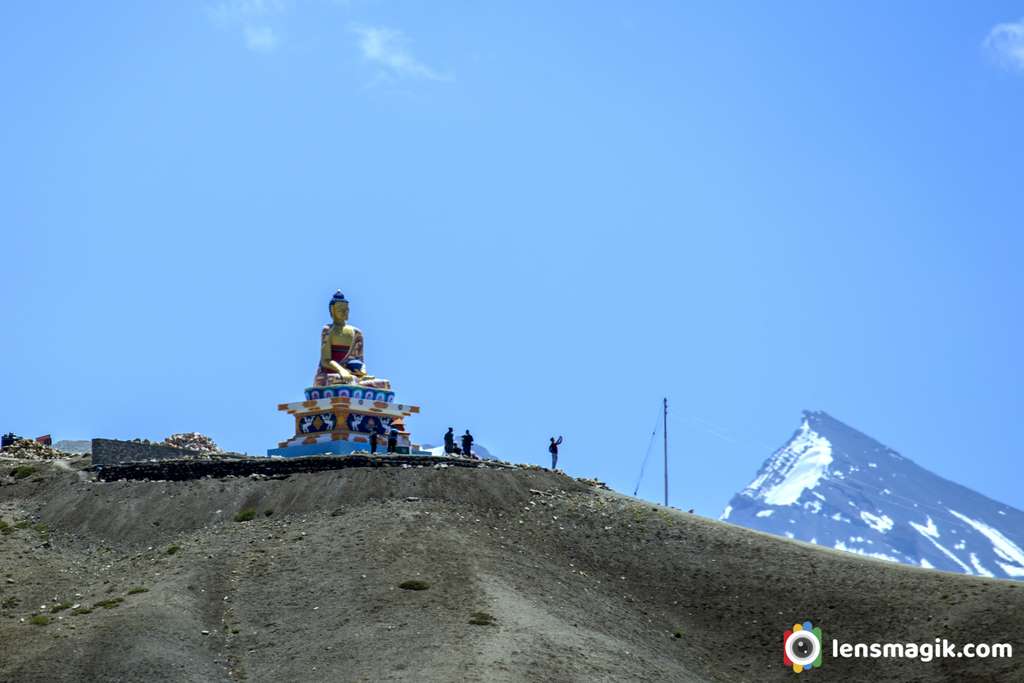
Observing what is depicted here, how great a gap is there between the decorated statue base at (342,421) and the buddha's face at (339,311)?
5278 mm

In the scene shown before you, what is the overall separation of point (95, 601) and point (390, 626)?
37.4 feet

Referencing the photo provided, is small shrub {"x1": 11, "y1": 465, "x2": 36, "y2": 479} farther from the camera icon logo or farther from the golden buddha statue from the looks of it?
the camera icon logo

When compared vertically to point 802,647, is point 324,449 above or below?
above

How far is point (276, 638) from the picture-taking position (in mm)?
56250

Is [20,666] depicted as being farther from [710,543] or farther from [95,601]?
[710,543]

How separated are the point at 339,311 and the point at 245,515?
21.4 m

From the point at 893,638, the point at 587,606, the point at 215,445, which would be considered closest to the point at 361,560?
the point at 587,606

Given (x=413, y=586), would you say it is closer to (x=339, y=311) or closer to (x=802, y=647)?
(x=802, y=647)

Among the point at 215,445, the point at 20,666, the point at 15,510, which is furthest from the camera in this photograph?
the point at 215,445

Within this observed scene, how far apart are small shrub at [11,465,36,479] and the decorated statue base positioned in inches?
424

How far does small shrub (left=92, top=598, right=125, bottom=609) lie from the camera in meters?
58.7

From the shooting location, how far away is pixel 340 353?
85.3 m

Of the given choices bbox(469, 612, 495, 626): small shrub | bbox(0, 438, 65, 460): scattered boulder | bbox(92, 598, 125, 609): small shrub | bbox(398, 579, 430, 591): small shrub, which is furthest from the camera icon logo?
bbox(0, 438, 65, 460): scattered boulder

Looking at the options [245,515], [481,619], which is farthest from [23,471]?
[481,619]
